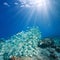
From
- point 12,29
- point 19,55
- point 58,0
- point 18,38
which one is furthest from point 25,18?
point 19,55

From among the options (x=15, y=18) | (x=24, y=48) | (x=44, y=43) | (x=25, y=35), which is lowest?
(x=24, y=48)

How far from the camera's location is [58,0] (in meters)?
11.8

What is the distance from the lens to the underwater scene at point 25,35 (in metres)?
Answer: 6.83

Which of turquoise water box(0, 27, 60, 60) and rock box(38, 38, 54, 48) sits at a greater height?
rock box(38, 38, 54, 48)

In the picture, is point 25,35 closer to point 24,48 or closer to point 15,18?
point 24,48

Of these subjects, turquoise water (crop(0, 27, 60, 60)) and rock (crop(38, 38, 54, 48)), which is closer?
turquoise water (crop(0, 27, 60, 60))

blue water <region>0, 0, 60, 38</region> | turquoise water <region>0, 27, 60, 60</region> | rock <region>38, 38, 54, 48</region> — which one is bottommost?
turquoise water <region>0, 27, 60, 60</region>

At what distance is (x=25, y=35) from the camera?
23.7 ft

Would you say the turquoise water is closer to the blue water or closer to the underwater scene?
the underwater scene

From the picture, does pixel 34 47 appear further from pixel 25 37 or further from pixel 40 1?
pixel 40 1

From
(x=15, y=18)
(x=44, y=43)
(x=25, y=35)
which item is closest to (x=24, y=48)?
(x=25, y=35)

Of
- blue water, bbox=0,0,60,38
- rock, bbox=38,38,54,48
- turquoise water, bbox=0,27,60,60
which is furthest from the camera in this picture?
blue water, bbox=0,0,60,38

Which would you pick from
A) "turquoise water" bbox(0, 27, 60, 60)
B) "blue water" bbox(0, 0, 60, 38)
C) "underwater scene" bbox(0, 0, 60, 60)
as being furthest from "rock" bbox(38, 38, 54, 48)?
"blue water" bbox(0, 0, 60, 38)

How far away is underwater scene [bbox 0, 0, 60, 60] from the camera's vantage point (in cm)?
683
